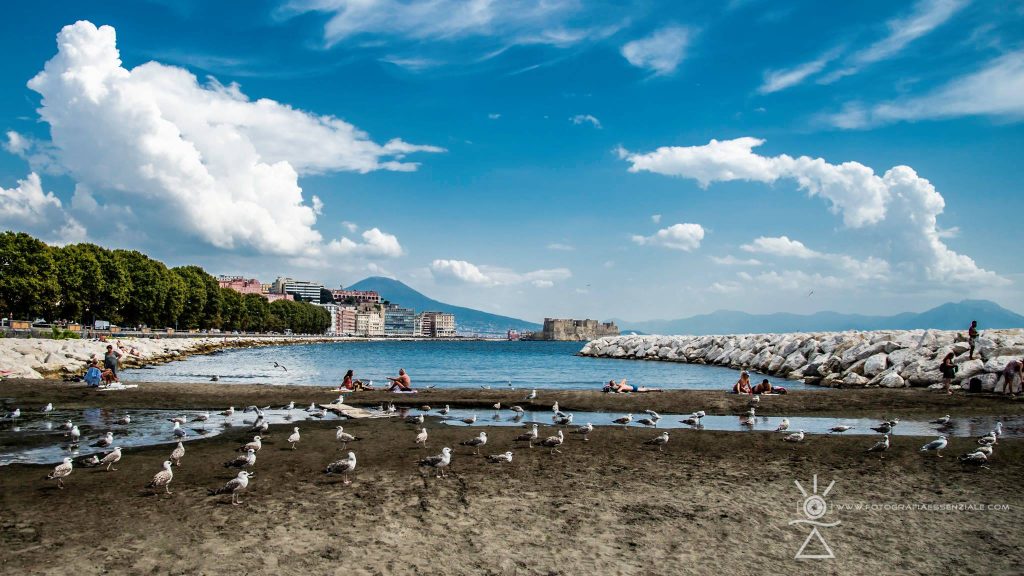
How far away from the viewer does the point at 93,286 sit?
251 ft

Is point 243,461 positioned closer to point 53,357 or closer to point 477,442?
point 477,442

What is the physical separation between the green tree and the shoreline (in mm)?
44584

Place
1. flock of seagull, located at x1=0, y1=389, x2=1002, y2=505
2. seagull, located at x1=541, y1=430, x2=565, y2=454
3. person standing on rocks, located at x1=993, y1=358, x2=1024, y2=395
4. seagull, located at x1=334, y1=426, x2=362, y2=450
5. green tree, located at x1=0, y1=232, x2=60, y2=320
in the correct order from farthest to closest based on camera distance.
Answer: green tree, located at x1=0, y1=232, x2=60, y2=320 < person standing on rocks, located at x1=993, y1=358, x2=1024, y2=395 < seagull, located at x1=334, y1=426, x2=362, y2=450 < seagull, located at x1=541, y1=430, x2=565, y2=454 < flock of seagull, located at x1=0, y1=389, x2=1002, y2=505

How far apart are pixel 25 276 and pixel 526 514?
77.6m

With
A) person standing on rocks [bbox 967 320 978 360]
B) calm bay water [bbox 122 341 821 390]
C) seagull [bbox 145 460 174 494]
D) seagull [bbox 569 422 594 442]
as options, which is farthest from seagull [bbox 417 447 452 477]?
person standing on rocks [bbox 967 320 978 360]

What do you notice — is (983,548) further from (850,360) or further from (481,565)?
(850,360)

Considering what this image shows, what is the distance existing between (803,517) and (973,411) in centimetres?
1787

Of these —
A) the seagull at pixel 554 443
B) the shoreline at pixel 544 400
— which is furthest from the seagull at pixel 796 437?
Answer: the shoreline at pixel 544 400

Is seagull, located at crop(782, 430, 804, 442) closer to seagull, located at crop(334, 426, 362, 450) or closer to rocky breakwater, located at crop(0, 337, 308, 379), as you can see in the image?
seagull, located at crop(334, 426, 362, 450)

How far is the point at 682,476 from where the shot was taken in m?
12.7

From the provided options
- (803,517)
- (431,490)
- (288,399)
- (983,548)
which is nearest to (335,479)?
(431,490)

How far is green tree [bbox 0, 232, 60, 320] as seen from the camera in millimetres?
65250

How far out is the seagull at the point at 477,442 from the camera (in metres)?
15.1

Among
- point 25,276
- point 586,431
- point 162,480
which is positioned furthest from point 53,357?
point 586,431
